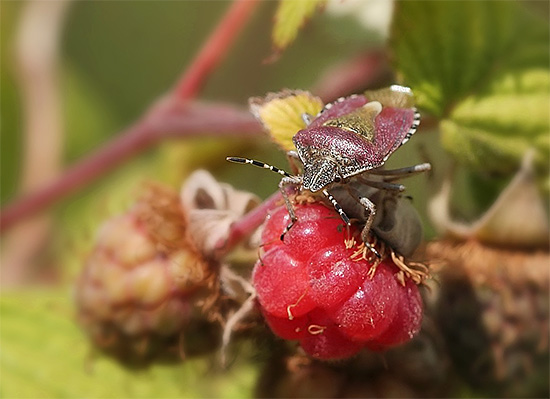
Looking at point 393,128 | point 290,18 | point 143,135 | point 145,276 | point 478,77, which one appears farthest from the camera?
point 143,135

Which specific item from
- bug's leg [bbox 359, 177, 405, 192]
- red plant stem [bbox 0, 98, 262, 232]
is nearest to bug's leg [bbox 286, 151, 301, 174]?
bug's leg [bbox 359, 177, 405, 192]

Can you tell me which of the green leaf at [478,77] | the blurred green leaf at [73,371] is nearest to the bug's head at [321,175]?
the green leaf at [478,77]

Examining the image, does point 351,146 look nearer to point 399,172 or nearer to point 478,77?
point 399,172

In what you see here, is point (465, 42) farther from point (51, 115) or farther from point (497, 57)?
point (51, 115)

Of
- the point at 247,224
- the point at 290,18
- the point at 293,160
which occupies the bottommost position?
the point at 247,224

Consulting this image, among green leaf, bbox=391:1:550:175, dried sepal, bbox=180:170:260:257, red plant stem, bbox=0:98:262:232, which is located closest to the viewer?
dried sepal, bbox=180:170:260:257

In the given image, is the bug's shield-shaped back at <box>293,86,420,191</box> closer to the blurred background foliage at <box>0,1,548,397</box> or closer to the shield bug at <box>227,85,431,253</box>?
the shield bug at <box>227,85,431,253</box>

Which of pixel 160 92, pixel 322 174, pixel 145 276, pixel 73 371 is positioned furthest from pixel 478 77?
pixel 160 92
